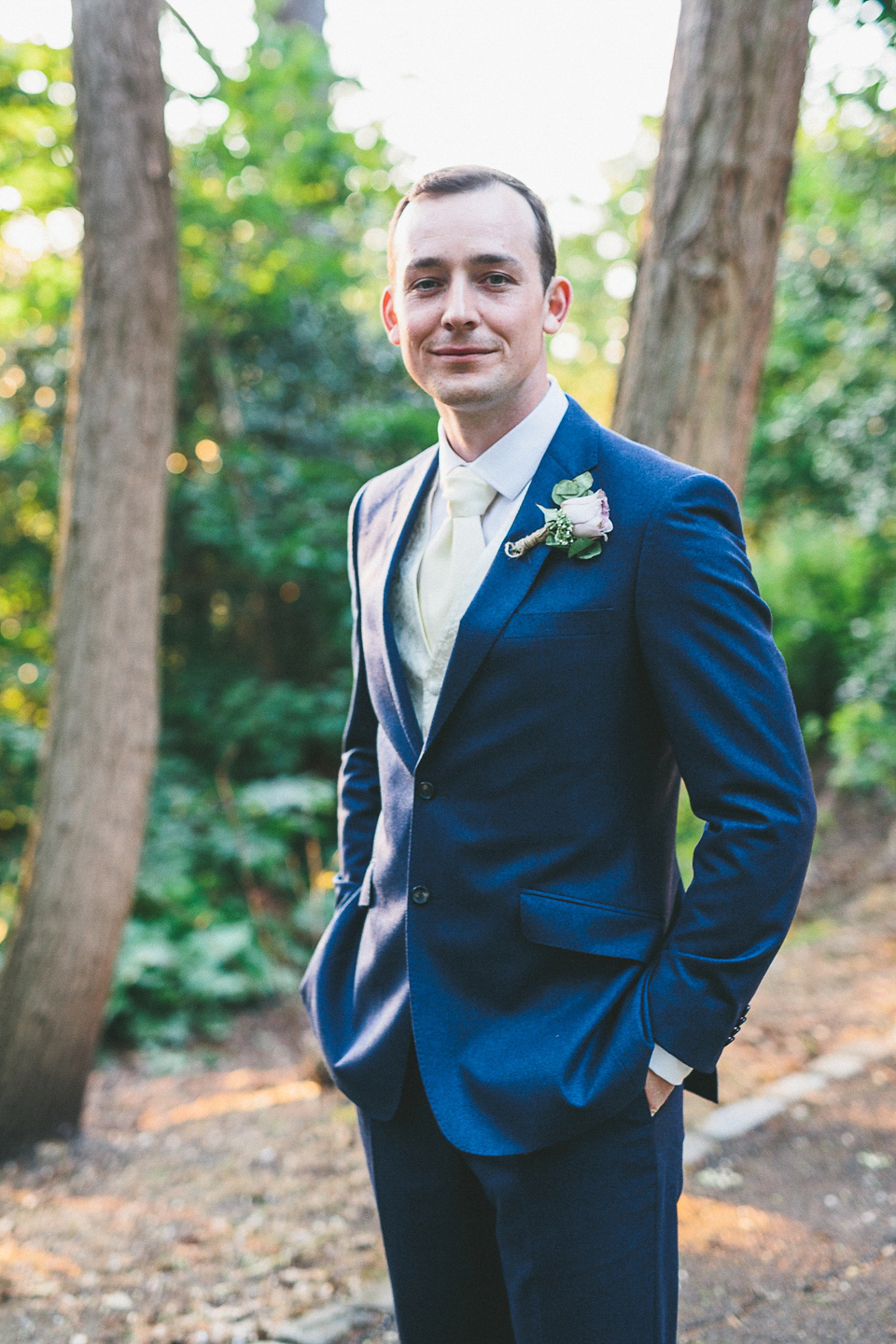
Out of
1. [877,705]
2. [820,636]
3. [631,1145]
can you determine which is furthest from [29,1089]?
[820,636]

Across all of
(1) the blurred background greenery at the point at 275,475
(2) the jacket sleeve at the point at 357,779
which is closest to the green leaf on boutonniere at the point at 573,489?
(2) the jacket sleeve at the point at 357,779

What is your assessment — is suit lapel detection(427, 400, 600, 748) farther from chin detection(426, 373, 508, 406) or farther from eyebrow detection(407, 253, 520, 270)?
eyebrow detection(407, 253, 520, 270)

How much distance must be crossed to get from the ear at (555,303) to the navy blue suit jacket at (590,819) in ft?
0.45

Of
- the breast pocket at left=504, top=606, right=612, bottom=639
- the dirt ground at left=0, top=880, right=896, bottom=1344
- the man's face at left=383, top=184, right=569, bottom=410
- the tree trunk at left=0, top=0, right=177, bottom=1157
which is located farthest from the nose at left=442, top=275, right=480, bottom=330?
the tree trunk at left=0, top=0, right=177, bottom=1157

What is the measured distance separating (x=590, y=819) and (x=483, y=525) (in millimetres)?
520

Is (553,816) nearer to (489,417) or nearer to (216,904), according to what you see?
(489,417)

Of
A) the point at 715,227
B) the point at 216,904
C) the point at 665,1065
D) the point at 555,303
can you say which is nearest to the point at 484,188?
the point at 555,303

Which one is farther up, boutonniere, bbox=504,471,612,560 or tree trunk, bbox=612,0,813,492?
tree trunk, bbox=612,0,813,492

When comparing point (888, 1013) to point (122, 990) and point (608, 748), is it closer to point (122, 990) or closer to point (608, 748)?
point (608, 748)

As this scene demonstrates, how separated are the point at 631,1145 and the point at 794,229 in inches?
340

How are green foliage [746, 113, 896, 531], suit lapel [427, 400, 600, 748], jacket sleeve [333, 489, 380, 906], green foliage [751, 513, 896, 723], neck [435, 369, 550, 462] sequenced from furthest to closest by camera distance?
1. green foliage [751, 513, 896, 723]
2. green foliage [746, 113, 896, 531]
3. jacket sleeve [333, 489, 380, 906]
4. neck [435, 369, 550, 462]
5. suit lapel [427, 400, 600, 748]

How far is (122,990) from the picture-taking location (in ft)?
21.9

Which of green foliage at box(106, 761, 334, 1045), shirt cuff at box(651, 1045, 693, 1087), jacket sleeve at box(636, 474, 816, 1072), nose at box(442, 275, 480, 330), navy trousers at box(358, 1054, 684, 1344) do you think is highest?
nose at box(442, 275, 480, 330)

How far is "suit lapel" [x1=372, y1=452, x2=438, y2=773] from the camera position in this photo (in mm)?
1750
